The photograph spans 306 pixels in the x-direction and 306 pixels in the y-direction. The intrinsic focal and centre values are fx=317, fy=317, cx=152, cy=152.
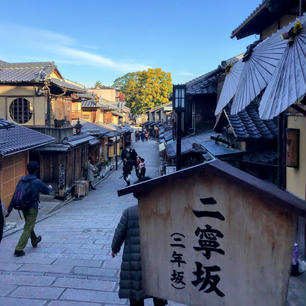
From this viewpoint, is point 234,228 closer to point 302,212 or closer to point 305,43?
point 302,212

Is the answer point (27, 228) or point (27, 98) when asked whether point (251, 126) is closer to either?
point (27, 228)

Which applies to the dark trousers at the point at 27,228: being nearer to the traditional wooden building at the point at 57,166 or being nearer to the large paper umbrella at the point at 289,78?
the large paper umbrella at the point at 289,78

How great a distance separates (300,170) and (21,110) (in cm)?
1618

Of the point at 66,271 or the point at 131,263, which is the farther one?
the point at 66,271

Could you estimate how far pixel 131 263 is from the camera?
161 inches

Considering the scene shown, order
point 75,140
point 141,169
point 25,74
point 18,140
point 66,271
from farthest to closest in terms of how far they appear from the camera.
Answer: point 75,140 → point 141,169 → point 25,74 → point 18,140 → point 66,271

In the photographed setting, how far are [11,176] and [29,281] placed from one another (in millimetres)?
8540

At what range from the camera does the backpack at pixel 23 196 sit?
6910 millimetres

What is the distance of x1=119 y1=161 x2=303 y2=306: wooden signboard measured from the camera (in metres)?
3.03

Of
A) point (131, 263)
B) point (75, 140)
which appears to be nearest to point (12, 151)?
point (131, 263)

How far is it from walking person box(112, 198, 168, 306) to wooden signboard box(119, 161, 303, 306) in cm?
36

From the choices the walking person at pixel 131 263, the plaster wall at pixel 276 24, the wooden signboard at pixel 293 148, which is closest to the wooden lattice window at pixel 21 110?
the plaster wall at pixel 276 24

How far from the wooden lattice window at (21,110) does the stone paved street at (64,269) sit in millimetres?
9068

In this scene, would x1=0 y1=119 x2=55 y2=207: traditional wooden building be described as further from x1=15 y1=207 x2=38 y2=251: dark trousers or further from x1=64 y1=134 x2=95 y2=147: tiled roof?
x1=15 y1=207 x2=38 y2=251: dark trousers
